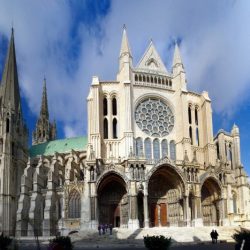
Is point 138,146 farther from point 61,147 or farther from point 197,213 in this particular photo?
point 61,147

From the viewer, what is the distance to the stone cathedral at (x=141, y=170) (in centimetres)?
3947

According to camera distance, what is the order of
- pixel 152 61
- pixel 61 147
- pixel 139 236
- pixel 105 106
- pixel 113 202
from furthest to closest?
pixel 61 147, pixel 152 61, pixel 105 106, pixel 113 202, pixel 139 236

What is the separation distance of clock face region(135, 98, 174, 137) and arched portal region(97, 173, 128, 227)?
697cm

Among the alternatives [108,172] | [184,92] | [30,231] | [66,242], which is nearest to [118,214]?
[108,172]

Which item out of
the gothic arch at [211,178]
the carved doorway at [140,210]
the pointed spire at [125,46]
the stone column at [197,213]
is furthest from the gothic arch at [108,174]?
the pointed spire at [125,46]

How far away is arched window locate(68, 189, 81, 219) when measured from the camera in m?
42.6

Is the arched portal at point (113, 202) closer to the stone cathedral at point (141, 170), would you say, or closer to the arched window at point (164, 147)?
the stone cathedral at point (141, 170)

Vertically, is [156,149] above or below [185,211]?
above

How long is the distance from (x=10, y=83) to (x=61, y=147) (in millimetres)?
12951

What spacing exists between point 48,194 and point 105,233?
1369 cm

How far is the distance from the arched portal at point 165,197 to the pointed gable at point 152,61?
13277mm

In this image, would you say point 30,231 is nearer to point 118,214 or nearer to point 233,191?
point 118,214

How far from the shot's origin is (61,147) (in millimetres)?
59875

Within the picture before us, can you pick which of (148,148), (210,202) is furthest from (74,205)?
(210,202)
